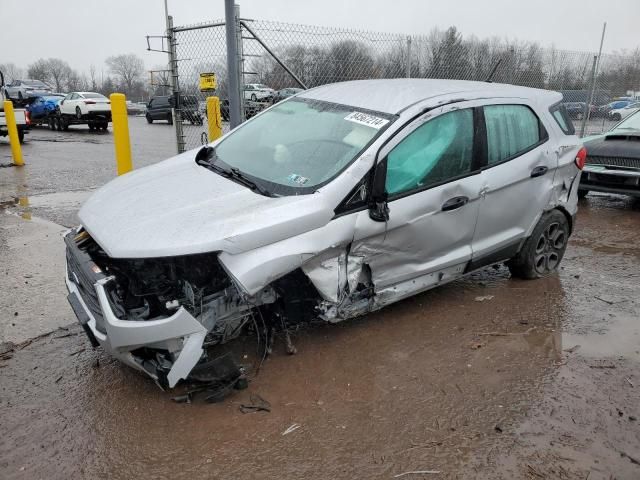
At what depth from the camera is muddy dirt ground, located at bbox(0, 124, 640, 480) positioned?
2566 mm

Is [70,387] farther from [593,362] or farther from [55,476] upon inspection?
[593,362]

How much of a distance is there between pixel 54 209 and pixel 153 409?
5.48 metres

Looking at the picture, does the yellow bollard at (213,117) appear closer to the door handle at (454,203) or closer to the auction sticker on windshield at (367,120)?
the auction sticker on windshield at (367,120)

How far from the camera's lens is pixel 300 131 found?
3922 mm

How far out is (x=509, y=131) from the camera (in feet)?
13.8

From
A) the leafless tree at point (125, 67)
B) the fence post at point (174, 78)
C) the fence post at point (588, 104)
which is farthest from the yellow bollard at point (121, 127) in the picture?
the leafless tree at point (125, 67)

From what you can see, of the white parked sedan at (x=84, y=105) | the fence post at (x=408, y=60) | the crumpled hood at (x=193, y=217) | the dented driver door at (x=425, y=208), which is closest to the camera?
the crumpled hood at (x=193, y=217)

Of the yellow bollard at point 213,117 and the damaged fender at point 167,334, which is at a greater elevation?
the yellow bollard at point 213,117

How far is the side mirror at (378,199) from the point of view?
333 centimetres

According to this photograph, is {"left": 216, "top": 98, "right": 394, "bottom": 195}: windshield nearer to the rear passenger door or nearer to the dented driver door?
the dented driver door

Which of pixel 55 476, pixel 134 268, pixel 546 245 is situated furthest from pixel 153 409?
pixel 546 245

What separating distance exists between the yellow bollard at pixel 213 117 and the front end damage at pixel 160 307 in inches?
160

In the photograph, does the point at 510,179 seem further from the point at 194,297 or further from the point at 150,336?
the point at 150,336

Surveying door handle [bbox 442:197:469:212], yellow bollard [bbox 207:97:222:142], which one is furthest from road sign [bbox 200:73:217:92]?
door handle [bbox 442:197:469:212]
